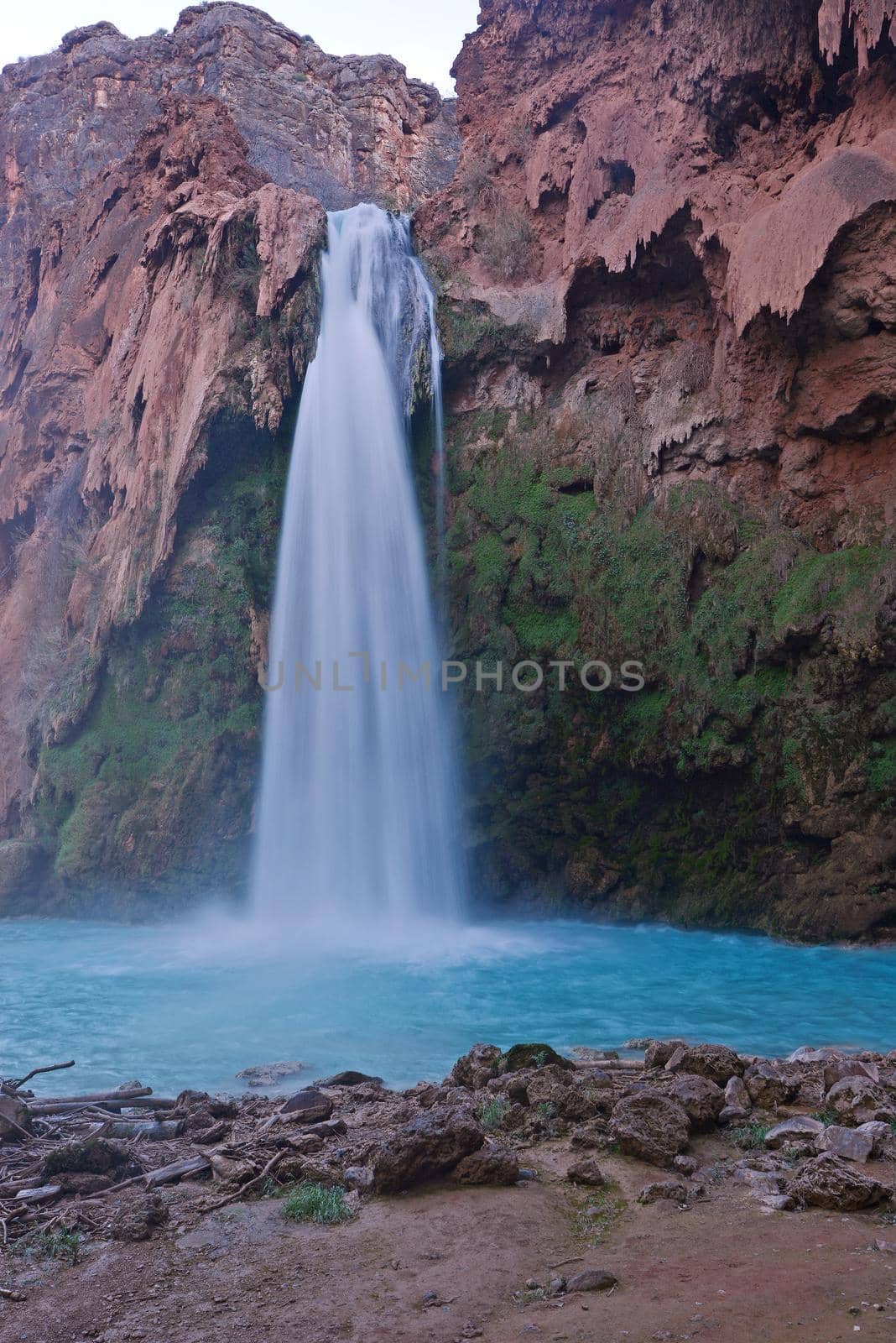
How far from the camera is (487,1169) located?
4.86 metres

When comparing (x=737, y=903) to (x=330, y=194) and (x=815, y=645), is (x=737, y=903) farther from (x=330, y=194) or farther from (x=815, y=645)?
(x=330, y=194)

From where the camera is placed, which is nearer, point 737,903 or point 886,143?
point 886,143

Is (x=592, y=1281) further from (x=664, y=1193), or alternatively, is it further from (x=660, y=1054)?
(x=660, y=1054)

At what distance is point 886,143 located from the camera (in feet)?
48.9

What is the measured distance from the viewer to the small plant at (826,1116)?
5355 millimetres

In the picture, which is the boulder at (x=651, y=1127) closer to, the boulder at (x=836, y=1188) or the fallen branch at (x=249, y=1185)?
the boulder at (x=836, y=1188)

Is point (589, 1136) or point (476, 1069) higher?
point (589, 1136)

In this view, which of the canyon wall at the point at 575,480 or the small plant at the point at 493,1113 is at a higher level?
the canyon wall at the point at 575,480

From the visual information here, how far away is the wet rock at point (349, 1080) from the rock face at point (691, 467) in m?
9.56

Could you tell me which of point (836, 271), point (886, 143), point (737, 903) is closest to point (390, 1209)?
point (737, 903)

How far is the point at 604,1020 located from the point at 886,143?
44.7ft

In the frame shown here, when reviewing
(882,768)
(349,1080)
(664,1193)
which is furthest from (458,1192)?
(882,768)

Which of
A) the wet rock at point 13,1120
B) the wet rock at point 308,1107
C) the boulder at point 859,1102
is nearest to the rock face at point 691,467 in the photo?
the boulder at point 859,1102

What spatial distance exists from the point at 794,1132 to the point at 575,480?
14.8m
